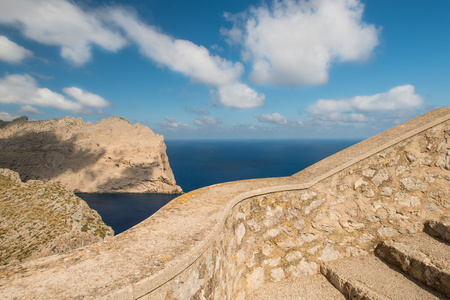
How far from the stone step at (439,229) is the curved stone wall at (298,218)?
0.19m

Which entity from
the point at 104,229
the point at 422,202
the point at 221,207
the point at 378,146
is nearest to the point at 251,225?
the point at 221,207

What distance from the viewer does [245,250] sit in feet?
14.6

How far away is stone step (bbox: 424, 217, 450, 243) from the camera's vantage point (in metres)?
4.53

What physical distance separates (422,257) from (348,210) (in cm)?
154

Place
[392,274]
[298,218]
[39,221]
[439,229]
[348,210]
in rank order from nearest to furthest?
[392,274] < [439,229] < [298,218] < [348,210] < [39,221]

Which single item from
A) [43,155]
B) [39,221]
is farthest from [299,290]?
[43,155]

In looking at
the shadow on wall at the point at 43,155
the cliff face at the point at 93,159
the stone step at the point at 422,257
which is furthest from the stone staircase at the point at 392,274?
the shadow on wall at the point at 43,155

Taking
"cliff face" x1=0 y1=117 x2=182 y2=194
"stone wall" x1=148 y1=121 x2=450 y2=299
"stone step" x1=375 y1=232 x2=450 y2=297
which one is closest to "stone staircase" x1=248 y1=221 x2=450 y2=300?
"stone step" x1=375 y1=232 x2=450 y2=297

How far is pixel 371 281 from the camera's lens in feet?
13.8

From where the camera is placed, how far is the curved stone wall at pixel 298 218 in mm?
3217

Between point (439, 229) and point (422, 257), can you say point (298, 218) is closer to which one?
point (422, 257)

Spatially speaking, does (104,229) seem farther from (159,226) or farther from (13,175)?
(159,226)

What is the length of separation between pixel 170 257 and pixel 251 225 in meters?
2.40

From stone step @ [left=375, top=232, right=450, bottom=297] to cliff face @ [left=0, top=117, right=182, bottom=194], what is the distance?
68587mm
